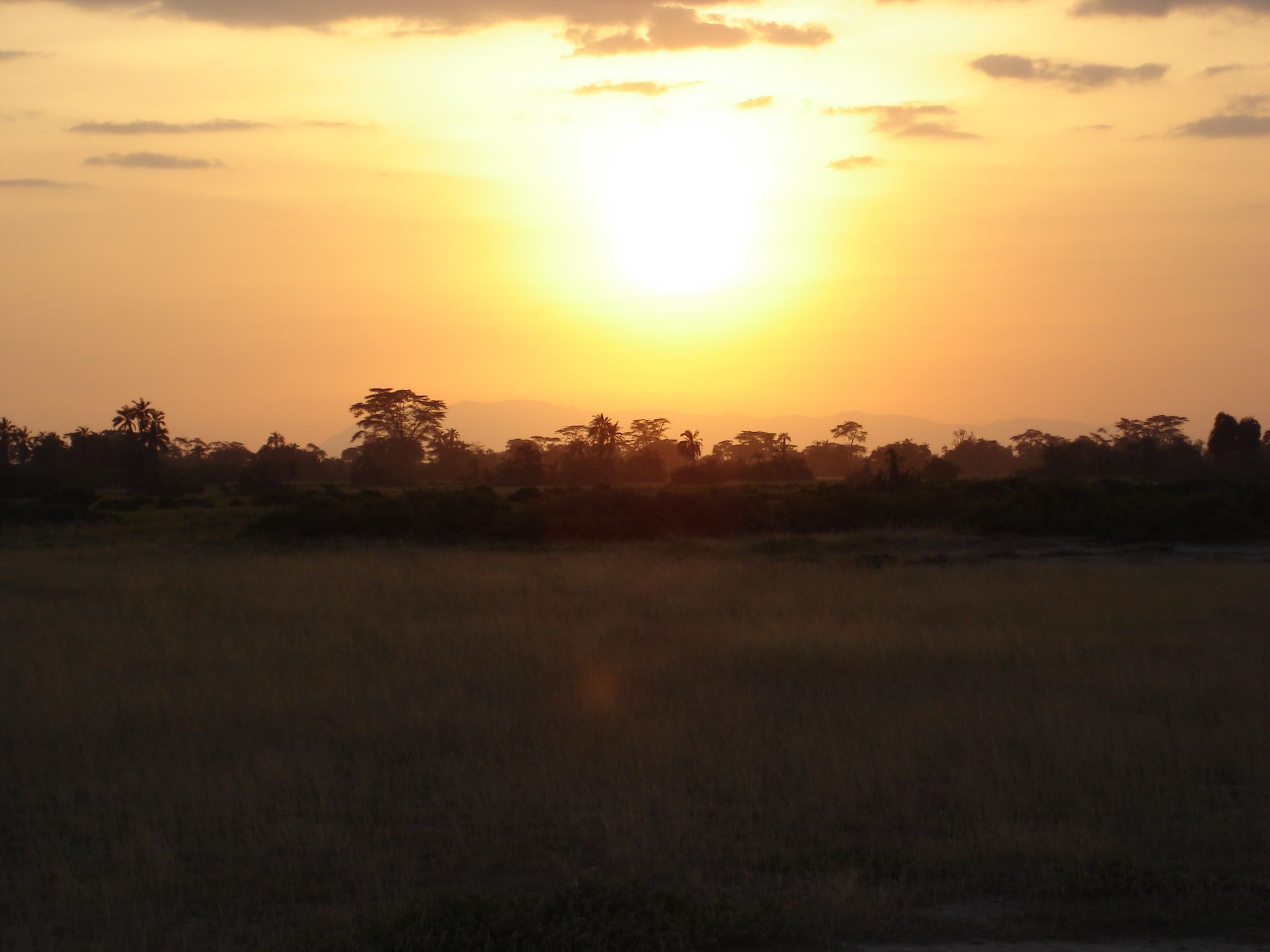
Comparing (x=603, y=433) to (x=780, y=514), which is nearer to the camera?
(x=780, y=514)

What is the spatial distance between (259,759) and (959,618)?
958 centimetres

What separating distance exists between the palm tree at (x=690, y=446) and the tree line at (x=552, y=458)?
12 centimetres

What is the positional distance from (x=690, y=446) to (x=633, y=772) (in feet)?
278

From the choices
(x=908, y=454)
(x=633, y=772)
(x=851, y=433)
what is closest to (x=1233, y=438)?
(x=908, y=454)

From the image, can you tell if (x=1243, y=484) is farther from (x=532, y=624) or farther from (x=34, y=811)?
(x=34, y=811)

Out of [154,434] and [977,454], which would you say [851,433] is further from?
[154,434]

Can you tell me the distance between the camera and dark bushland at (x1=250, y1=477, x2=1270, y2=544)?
97.6ft

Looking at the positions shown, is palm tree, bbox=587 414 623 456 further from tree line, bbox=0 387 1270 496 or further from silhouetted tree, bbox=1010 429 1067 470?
silhouetted tree, bbox=1010 429 1067 470

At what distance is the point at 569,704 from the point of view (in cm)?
949

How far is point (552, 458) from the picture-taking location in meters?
95.0

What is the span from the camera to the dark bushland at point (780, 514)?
2975cm

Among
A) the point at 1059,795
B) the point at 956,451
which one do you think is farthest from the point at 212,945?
the point at 956,451

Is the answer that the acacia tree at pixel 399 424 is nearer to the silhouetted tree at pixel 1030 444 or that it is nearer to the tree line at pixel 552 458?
the tree line at pixel 552 458

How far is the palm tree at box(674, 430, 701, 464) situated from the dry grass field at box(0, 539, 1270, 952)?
7600 centimetres
